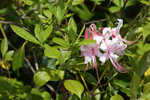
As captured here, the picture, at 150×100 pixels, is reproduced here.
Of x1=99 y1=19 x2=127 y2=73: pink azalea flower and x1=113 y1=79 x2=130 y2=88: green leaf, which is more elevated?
x1=99 y1=19 x2=127 y2=73: pink azalea flower

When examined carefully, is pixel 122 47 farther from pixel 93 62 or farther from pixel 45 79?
pixel 45 79

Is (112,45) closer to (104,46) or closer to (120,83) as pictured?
(104,46)

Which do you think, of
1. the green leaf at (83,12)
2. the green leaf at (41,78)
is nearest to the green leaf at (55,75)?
the green leaf at (41,78)

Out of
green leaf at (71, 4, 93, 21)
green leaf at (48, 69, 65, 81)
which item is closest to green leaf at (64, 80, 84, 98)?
green leaf at (48, 69, 65, 81)

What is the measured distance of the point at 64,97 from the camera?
4.35 ft

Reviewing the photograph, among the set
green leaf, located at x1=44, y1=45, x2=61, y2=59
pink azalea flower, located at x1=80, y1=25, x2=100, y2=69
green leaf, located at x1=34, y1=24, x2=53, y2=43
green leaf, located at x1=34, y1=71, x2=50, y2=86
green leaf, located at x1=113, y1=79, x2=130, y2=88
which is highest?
green leaf, located at x1=34, y1=24, x2=53, y2=43

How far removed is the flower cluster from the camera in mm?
1055

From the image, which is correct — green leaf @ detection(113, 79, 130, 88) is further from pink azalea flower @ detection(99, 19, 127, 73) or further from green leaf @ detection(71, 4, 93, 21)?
green leaf @ detection(71, 4, 93, 21)

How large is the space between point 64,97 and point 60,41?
453mm

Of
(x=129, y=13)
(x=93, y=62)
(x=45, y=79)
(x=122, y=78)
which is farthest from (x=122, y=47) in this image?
(x=129, y=13)

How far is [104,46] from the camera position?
1048 mm

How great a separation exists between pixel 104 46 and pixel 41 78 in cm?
31

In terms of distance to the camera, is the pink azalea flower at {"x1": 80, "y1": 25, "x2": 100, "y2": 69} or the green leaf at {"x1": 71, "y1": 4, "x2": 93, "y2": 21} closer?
the pink azalea flower at {"x1": 80, "y1": 25, "x2": 100, "y2": 69}

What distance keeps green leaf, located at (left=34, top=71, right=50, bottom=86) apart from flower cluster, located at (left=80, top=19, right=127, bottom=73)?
19 centimetres
